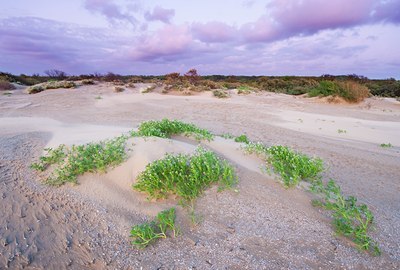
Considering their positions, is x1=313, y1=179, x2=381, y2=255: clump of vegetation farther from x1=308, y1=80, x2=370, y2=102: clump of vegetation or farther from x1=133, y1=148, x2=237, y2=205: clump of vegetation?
x1=308, y1=80, x2=370, y2=102: clump of vegetation

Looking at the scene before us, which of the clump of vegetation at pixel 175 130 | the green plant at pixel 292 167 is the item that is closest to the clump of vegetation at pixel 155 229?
the green plant at pixel 292 167

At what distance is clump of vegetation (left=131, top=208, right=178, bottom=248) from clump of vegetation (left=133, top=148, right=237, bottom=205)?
0.30 metres

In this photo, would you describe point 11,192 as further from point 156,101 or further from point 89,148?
point 156,101

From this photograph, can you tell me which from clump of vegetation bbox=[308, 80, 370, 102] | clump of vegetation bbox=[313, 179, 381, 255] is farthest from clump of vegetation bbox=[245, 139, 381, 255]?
clump of vegetation bbox=[308, 80, 370, 102]

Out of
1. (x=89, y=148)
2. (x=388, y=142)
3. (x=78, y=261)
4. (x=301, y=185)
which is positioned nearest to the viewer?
(x=78, y=261)

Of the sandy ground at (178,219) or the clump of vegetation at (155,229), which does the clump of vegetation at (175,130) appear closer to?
the sandy ground at (178,219)

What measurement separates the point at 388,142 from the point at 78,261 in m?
8.10

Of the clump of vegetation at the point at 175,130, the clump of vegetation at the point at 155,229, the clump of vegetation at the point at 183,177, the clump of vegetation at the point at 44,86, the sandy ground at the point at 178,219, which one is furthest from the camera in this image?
the clump of vegetation at the point at 44,86

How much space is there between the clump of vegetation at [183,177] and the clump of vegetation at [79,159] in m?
0.61

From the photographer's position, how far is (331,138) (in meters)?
8.25

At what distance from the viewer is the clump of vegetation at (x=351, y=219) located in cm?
293

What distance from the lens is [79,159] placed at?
403 cm

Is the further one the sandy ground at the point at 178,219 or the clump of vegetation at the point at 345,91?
the clump of vegetation at the point at 345,91

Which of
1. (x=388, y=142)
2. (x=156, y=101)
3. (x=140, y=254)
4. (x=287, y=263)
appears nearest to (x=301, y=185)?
(x=287, y=263)
